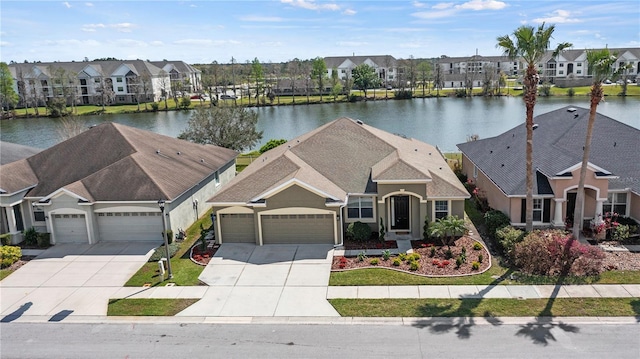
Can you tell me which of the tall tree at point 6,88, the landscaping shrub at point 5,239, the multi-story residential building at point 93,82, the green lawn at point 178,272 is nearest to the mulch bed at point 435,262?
the green lawn at point 178,272

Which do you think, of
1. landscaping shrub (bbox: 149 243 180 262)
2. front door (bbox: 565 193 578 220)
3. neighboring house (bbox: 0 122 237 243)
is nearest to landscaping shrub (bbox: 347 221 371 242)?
landscaping shrub (bbox: 149 243 180 262)

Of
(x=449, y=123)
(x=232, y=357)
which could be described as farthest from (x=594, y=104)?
(x=449, y=123)

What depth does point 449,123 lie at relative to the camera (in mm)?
70000

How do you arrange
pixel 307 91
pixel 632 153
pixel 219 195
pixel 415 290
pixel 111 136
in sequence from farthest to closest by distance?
pixel 307 91, pixel 111 136, pixel 632 153, pixel 219 195, pixel 415 290

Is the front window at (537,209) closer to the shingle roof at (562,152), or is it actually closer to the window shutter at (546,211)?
the window shutter at (546,211)

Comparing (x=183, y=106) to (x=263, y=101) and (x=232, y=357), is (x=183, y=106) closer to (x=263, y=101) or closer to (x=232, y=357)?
(x=263, y=101)

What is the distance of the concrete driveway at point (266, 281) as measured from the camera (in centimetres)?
1753

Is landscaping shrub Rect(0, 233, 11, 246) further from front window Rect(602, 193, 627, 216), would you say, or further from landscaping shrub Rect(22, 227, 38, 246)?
front window Rect(602, 193, 627, 216)

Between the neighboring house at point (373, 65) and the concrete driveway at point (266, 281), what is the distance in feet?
356

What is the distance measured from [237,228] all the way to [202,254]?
81.8 inches

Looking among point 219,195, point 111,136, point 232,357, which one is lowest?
point 232,357

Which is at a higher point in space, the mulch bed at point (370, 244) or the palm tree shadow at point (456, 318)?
the mulch bed at point (370, 244)

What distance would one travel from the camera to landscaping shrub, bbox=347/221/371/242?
920 inches

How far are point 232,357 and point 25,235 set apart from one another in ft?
52.9
